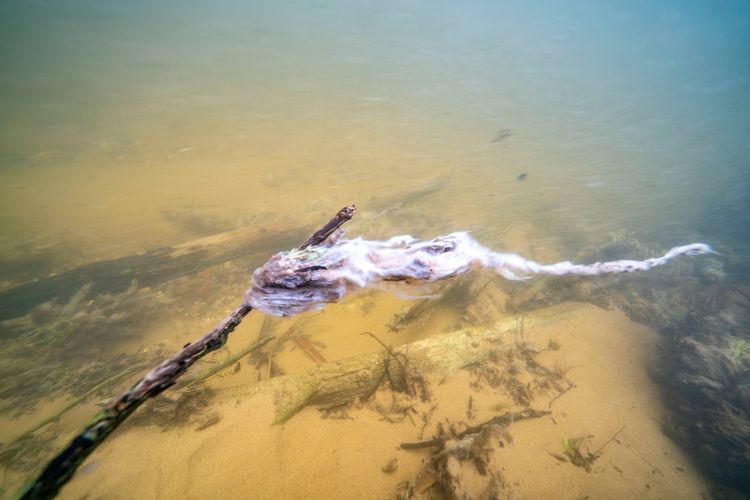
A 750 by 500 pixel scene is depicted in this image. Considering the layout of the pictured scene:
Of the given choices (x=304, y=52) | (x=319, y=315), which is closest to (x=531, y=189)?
(x=319, y=315)

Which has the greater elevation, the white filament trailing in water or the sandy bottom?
the white filament trailing in water

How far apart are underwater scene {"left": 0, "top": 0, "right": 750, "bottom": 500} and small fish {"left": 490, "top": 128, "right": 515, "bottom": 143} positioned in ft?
0.36

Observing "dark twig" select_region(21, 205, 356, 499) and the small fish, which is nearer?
"dark twig" select_region(21, 205, 356, 499)

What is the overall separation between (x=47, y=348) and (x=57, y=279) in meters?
1.44

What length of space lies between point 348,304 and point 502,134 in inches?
494

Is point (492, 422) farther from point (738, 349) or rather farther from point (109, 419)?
point (738, 349)

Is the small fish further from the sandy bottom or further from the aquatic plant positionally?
the sandy bottom

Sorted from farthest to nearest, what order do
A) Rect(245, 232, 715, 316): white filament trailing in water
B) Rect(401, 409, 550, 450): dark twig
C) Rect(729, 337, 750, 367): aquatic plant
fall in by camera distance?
Rect(729, 337, 750, 367): aquatic plant → Rect(401, 409, 550, 450): dark twig → Rect(245, 232, 715, 316): white filament trailing in water

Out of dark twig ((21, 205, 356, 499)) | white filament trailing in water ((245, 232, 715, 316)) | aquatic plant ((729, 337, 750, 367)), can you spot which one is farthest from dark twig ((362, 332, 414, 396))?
aquatic plant ((729, 337, 750, 367))

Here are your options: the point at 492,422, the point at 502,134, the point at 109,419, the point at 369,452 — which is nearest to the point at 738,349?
the point at 492,422

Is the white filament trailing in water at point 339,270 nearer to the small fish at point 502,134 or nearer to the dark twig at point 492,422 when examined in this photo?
the dark twig at point 492,422

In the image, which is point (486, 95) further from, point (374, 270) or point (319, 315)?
point (374, 270)

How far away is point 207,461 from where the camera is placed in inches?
90.7

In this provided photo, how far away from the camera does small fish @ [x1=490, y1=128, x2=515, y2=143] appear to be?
43.0 ft
